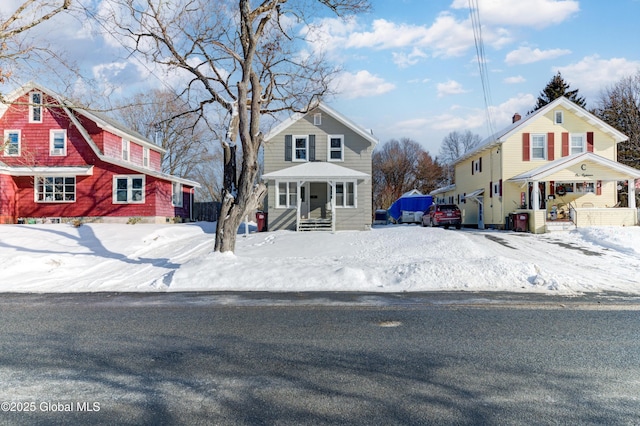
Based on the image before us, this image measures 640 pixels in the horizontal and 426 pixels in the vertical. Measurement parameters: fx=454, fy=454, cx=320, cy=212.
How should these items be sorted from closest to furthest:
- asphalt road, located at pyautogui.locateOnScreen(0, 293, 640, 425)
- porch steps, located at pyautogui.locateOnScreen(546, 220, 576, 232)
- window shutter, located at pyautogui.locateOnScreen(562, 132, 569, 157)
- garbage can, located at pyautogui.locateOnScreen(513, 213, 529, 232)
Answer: asphalt road, located at pyautogui.locateOnScreen(0, 293, 640, 425), porch steps, located at pyautogui.locateOnScreen(546, 220, 576, 232), garbage can, located at pyautogui.locateOnScreen(513, 213, 529, 232), window shutter, located at pyautogui.locateOnScreen(562, 132, 569, 157)

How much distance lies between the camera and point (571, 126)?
90.2ft

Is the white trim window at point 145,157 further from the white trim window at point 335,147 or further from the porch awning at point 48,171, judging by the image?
the white trim window at point 335,147

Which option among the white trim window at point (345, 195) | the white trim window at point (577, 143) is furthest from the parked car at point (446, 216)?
the white trim window at point (577, 143)

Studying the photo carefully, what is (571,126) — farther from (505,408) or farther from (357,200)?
(505,408)

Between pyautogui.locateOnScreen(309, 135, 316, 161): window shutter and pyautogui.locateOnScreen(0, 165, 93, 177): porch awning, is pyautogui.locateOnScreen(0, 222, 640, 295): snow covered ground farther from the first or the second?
pyautogui.locateOnScreen(309, 135, 316, 161): window shutter

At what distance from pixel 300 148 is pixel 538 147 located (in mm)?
14469

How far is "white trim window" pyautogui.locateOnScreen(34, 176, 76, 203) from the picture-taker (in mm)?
27328

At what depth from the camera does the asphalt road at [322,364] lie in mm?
3836

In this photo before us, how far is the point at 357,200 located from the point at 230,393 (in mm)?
22055

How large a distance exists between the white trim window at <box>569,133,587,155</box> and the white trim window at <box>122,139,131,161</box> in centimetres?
2873

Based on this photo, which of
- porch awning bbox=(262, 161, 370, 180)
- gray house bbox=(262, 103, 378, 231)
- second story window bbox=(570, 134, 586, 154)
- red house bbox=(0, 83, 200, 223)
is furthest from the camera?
second story window bbox=(570, 134, 586, 154)

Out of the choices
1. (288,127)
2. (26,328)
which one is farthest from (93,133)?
(26,328)

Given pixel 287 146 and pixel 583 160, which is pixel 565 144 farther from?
pixel 287 146

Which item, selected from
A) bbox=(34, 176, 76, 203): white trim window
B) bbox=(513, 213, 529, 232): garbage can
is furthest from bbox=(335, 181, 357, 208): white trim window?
bbox=(34, 176, 76, 203): white trim window
